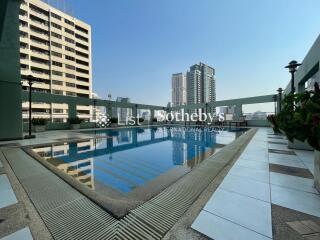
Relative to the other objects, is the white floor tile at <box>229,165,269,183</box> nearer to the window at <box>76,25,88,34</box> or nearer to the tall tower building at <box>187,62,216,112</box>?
the tall tower building at <box>187,62,216,112</box>

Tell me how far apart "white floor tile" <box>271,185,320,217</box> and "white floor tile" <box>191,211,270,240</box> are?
2.87ft

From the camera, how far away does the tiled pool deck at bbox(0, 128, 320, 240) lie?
59.1 inches

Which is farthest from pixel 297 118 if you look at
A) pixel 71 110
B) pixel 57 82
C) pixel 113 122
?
pixel 57 82

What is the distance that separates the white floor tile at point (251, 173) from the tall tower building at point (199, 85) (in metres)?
37.0

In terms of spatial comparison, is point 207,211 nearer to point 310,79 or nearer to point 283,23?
point 310,79

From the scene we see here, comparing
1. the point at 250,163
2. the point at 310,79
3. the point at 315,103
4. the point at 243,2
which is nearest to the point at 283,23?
the point at 243,2

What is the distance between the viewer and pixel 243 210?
1.87 meters

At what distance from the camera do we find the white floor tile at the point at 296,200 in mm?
1897

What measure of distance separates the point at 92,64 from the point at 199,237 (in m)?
51.5

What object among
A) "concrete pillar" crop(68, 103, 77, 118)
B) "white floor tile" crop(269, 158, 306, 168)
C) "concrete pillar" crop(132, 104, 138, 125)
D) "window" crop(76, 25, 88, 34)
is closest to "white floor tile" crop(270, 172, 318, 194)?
"white floor tile" crop(269, 158, 306, 168)

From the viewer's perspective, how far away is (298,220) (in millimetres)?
1675

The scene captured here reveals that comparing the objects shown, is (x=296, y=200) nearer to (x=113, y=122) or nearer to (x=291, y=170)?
(x=291, y=170)

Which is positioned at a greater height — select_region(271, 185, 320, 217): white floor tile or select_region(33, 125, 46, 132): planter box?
select_region(33, 125, 46, 132): planter box

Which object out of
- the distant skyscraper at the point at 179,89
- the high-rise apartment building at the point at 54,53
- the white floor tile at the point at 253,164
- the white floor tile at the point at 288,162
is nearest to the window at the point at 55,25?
the high-rise apartment building at the point at 54,53
